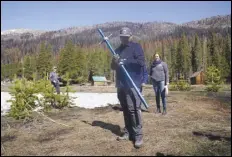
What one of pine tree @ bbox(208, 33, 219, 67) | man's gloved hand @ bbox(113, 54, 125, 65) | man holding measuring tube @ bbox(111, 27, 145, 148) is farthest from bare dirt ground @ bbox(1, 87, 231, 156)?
pine tree @ bbox(208, 33, 219, 67)

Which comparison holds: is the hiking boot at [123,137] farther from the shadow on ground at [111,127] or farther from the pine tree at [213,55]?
the pine tree at [213,55]

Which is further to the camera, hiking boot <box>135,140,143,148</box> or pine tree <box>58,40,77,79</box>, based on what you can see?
pine tree <box>58,40,77,79</box>

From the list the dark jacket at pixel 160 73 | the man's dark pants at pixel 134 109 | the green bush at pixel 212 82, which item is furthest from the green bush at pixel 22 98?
the green bush at pixel 212 82

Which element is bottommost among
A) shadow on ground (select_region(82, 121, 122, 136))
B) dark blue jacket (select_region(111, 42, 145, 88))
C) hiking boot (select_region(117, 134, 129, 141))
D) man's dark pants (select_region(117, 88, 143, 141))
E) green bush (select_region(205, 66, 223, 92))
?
green bush (select_region(205, 66, 223, 92))

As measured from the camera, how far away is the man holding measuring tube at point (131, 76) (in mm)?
6230

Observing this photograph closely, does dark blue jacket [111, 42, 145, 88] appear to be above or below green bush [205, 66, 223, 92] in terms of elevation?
above

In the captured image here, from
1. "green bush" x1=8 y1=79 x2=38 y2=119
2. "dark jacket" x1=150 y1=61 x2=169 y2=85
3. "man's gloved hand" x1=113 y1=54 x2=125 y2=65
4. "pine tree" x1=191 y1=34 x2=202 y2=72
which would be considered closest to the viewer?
"man's gloved hand" x1=113 y1=54 x2=125 y2=65

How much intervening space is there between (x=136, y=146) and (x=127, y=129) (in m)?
0.75

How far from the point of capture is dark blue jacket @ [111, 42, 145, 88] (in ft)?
20.9

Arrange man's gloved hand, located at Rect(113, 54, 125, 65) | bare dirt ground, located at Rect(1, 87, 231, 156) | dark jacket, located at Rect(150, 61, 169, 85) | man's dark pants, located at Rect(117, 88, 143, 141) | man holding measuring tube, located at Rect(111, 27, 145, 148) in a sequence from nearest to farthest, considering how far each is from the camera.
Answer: bare dirt ground, located at Rect(1, 87, 231, 156) → man's dark pants, located at Rect(117, 88, 143, 141) → man holding measuring tube, located at Rect(111, 27, 145, 148) → man's gloved hand, located at Rect(113, 54, 125, 65) → dark jacket, located at Rect(150, 61, 169, 85)

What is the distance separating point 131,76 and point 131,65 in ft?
0.78

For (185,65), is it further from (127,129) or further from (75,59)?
(127,129)

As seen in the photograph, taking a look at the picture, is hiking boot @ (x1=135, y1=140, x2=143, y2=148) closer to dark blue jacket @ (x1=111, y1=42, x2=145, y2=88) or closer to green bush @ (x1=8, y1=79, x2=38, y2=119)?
dark blue jacket @ (x1=111, y1=42, x2=145, y2=88)

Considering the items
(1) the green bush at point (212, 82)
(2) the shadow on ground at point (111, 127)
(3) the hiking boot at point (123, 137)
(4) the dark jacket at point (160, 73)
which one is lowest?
(1) the green bush at point (212, 82)
